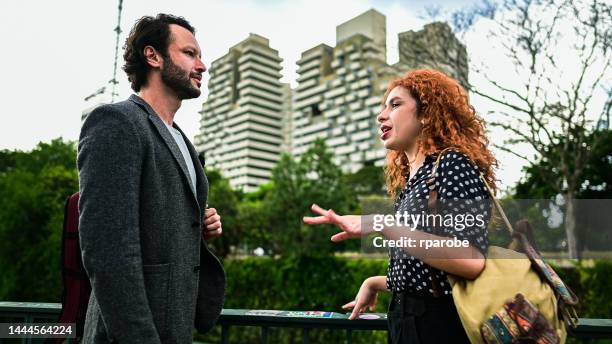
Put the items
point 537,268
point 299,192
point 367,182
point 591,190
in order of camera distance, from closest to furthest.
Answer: point 537,268 → point 299,192 → point 591,190 → point 367,182

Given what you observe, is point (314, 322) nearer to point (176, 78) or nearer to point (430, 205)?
point (430, 205)

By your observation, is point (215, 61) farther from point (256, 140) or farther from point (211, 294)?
point (211, 294)

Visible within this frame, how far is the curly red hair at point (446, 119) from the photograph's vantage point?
1640 mm

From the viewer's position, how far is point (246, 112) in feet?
347

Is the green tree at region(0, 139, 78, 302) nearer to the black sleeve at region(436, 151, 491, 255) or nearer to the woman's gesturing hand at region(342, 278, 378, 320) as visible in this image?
the woman's gesturing hand at region(342, 278, 378, 320)

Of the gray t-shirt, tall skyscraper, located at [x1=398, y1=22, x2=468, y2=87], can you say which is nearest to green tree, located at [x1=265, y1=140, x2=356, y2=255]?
tall skyscraper, located at [x1=398, y1=22, x2=468, y2=87]

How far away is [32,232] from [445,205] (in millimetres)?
20737

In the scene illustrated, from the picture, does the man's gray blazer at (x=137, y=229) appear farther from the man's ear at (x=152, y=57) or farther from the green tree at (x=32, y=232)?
the green tree at (x=32, y=232)

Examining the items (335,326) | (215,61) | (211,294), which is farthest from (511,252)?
(215,61)

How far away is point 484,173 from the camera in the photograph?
164 centimetres

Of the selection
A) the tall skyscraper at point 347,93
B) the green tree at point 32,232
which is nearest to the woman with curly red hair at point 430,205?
the green tree at point 32,232

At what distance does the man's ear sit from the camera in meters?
1.99

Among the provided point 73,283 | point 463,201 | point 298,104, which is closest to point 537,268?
point 463,201

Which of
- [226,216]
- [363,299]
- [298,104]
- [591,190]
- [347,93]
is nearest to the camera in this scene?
[363,299]
